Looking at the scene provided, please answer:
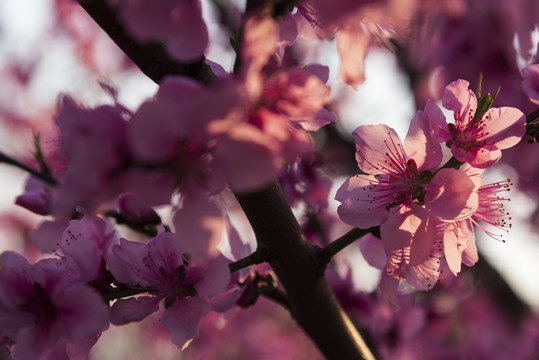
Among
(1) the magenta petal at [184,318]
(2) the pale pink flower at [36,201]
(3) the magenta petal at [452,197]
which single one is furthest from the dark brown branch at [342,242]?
(2) the pale pink flower at [36,201]

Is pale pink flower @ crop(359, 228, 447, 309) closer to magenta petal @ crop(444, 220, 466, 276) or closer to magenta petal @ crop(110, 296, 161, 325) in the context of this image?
magenta petal @ crop(444, 220, 466, 276)

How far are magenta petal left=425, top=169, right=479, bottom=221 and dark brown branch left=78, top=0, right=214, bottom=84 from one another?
0.42 meters

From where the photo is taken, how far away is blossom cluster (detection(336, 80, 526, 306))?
2.71 ft

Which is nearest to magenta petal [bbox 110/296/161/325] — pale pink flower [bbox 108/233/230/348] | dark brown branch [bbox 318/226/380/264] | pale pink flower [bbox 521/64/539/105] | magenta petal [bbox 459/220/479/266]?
pale pink flower [bbox 108/233/230/348]

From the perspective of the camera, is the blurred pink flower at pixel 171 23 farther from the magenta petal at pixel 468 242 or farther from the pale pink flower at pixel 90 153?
the magenta petal at pixel 468 242

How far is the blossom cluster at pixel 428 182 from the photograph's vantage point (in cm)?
83

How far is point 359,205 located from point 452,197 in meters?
0.16

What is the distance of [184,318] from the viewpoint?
86 centimetres

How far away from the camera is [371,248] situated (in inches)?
41.8

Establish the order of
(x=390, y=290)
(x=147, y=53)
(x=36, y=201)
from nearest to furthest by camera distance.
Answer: (x=147, y=53), (x=390, y=290), (x=36, y=201)

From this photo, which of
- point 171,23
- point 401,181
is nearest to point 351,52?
point 401,181

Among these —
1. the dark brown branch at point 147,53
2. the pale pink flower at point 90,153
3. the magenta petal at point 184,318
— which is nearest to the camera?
the pale pink flower at point 90,153

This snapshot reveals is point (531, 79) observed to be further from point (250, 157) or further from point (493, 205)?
point (250, 157)

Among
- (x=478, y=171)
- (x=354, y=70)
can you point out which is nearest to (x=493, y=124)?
(x=478, y=171)
